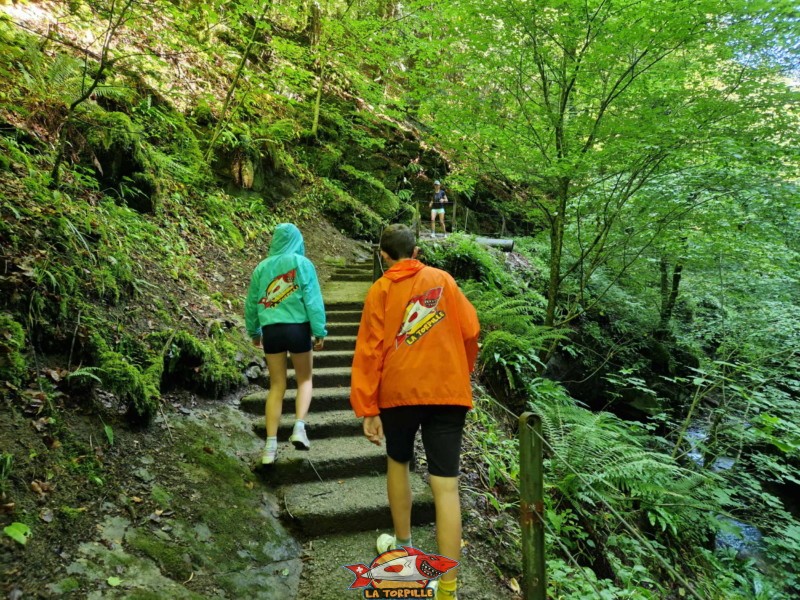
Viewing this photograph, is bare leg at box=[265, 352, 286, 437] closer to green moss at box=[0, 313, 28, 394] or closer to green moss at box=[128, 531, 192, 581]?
green moss at box=[128, 531, 192, 581]

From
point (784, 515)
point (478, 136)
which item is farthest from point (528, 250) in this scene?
point (784, 515)

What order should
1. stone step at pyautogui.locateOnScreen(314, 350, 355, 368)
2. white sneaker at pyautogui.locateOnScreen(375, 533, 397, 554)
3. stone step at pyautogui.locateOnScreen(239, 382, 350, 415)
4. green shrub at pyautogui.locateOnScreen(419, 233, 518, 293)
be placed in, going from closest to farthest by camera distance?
white sneaker at pyautogui.locateOnScreen(375, 533, 397, 554) → stone step at pyautogui.locateOnScreen(239, 382, 350, 415) → stone step at pyautogui.locateOnScreen(314, 350, 355, 368) → green shrub at pyautogui.locateOnScreen(419, 233, 518, 293)

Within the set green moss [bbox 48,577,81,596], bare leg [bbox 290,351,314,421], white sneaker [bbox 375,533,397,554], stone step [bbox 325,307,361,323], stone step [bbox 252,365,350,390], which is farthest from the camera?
stone step [bbox 325,307,361,323]

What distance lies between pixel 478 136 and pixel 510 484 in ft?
18.7

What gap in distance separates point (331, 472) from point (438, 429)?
1632 mm

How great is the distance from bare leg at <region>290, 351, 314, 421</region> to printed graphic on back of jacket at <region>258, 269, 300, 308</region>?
1.59 ft

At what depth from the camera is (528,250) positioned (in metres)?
13.6

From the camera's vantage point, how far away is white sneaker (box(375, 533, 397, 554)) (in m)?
2.81

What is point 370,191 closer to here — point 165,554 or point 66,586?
point 165,554

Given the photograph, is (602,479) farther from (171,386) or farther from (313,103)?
(313,103)

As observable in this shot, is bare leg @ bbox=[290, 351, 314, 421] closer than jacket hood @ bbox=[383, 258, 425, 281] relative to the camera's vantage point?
No

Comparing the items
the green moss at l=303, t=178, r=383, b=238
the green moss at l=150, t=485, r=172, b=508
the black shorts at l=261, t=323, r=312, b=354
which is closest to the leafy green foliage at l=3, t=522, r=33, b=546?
the green moss at l=150, t=485, r=172, b=508

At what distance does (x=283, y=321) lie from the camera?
333 cm

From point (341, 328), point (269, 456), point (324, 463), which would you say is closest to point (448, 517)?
point (324, 463)
